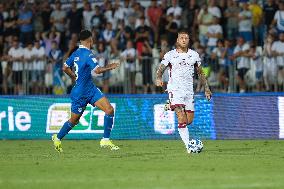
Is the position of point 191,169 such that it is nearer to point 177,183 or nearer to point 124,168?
point 124,168

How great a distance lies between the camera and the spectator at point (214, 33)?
27766mm

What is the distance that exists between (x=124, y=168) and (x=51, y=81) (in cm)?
1325

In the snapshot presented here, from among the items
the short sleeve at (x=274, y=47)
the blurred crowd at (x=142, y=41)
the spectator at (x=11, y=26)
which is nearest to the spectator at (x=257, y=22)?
the blurred crowd at (x=142, y=41)

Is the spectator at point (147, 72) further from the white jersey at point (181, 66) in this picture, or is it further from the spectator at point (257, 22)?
the white jersey at point (181, 66)

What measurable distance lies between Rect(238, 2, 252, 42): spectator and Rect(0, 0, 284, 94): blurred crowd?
3cm

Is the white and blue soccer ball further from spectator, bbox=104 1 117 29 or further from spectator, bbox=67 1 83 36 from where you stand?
spectator, bbox=67 1 83 36

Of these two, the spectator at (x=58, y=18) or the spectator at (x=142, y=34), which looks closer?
the spectator at (x=142, y=34)

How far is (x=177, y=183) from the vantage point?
1238 centimetres

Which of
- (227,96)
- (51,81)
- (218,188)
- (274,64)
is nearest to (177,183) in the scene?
(218,188)

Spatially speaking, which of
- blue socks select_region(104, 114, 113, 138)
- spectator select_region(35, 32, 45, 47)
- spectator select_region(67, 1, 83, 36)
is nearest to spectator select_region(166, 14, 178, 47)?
spectator select_region(67, 1, 83, 36)

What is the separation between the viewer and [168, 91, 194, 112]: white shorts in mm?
18312

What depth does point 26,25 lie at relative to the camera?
102ft

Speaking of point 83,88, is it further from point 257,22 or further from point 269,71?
point 257,22

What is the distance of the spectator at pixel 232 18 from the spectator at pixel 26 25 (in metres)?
6.93
